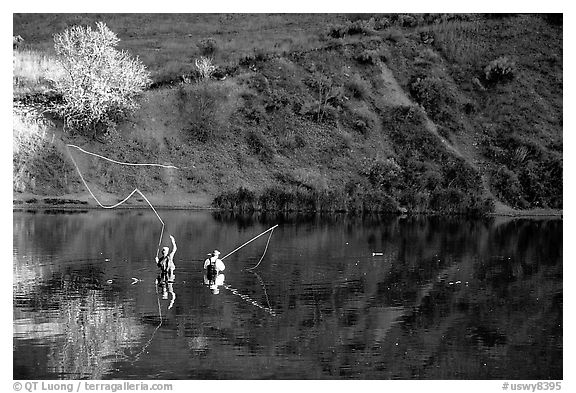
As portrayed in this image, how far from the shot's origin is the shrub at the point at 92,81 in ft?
209

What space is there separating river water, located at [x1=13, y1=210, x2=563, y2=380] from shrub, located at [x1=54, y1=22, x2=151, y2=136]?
23939 mm

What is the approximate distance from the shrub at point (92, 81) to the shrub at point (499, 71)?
31958 millimetres

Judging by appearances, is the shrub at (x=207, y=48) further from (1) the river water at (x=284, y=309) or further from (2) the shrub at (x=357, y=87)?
(1) the river water at (x=284, y=309)

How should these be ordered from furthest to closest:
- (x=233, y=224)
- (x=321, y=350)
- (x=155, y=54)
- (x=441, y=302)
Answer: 1. (x=155, y=54)
2. (x=233, y=224)
3. (x=441, y=302)
4. (x=321, y=350)

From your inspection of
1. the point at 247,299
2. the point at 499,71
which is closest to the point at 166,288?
the point at 247,299

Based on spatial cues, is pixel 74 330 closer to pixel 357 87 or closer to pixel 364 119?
pixel 364 119

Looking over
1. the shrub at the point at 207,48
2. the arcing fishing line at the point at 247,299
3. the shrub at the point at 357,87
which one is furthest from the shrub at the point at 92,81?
the arcing fishing line at the point at 247,299

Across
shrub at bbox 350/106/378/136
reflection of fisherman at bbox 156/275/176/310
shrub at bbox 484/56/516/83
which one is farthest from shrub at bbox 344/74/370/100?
reflection of fisherman at bbox 156/275/176/310

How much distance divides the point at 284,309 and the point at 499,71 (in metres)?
59.7

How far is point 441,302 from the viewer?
26.3 meters

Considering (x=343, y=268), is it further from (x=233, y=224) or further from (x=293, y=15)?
(x=293, y=15)

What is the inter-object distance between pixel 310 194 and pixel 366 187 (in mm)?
5479

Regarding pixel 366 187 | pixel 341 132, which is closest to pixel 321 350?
pixel 366 187

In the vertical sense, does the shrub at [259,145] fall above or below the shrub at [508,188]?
above
